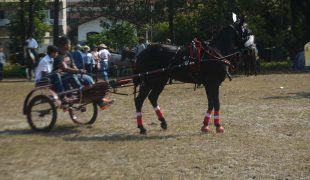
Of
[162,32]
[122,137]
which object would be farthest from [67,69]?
[162,32]

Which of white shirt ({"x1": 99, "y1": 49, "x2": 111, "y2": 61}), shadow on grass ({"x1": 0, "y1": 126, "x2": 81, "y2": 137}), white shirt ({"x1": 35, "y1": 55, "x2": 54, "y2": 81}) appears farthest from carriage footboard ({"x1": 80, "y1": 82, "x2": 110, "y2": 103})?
white shirt ({"x1": 99, "y1": 49, "x2": 111, "y2": 61})

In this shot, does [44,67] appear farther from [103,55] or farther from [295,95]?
[103,55]

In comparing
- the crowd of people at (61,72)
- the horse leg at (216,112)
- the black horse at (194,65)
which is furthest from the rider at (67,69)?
the horse leg at (216,112)

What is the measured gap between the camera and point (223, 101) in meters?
18.3

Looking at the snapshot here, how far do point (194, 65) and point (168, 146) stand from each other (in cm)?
225

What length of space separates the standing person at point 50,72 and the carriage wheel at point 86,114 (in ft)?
2.77

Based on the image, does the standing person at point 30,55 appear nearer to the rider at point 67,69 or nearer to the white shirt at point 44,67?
the rider at point 67,69

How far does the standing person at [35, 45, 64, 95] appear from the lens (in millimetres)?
12695

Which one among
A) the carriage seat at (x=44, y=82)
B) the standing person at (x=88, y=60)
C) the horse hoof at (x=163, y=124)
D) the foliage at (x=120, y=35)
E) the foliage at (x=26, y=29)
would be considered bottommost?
the horse hoof at (x=163, y=124)

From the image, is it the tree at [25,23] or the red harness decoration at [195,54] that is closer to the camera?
the red harness decoration at [195,54]

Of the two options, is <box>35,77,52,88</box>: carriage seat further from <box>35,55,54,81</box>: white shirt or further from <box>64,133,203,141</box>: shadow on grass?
<box>64,133,203,141</box>: shadow on grass

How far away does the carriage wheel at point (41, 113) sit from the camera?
12.3 meters

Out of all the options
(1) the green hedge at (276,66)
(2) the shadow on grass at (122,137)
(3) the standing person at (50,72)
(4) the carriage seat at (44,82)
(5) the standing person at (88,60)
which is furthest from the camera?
(1) the green hedge at (276,66)

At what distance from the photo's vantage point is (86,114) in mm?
13930
